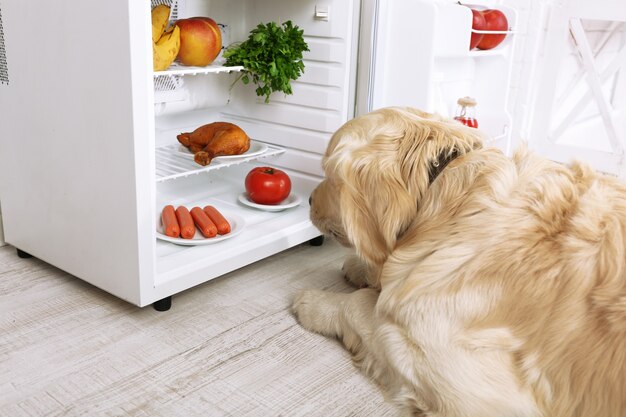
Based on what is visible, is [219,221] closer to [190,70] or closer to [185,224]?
[185,224]

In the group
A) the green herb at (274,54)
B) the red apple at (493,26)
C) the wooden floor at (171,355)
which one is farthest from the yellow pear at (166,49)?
the red apple at (493,26)

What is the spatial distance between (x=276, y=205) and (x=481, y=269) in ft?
3.80

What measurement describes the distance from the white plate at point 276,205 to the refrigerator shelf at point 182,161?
0.55 ft

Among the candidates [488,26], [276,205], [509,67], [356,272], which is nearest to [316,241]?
[276,205]

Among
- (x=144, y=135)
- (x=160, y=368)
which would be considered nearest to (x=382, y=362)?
(x=160, y=368)

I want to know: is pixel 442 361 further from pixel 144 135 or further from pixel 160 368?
pixel 144 135

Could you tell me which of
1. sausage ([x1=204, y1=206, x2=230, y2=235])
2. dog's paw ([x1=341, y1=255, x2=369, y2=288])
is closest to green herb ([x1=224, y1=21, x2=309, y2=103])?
sausage ([x1=204, y1=206, x2=230, y2=235])

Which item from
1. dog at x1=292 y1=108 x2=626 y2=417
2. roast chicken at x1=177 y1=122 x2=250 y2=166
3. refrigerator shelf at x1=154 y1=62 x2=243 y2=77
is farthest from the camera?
roast chicken at x1=177 y1=122 x2=250 y2=166

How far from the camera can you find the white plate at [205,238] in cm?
198

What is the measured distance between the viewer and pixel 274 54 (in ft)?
7.42

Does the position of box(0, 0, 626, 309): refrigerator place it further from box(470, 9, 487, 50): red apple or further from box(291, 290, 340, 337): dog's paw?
box(291, 290, 340, 337): dog's paw

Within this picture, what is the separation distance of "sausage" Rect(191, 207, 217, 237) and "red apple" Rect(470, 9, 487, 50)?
1.42m

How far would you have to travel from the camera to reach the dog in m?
1.27

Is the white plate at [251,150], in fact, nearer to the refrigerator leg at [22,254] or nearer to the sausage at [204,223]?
the sausage at [204,223]
